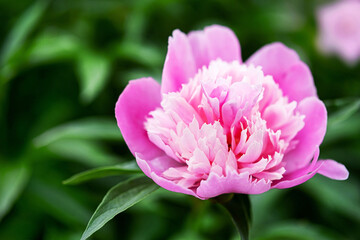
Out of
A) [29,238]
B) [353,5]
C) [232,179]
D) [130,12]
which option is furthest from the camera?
[353,5]

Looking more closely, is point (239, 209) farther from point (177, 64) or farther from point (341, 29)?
point (341, 29)

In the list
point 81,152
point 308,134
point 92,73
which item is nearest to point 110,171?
point 308,134

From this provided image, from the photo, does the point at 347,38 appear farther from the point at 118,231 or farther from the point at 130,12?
the point at 118,231

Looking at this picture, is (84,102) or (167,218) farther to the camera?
(84,102)

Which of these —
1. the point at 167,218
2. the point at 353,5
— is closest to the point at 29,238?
the point at 167,218

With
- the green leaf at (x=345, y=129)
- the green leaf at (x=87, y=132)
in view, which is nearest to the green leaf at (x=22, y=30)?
the green leaf at (x=87, y=132)
